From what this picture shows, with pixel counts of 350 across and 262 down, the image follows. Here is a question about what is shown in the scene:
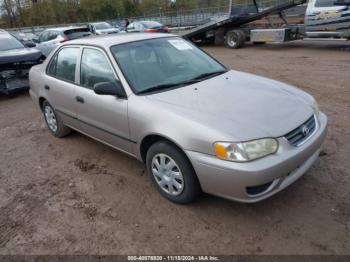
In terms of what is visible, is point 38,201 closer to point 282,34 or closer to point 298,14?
point 282,34

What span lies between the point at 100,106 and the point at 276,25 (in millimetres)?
12638

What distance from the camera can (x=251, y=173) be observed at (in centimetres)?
251

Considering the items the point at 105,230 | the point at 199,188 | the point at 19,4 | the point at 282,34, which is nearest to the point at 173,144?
the point at 199,188

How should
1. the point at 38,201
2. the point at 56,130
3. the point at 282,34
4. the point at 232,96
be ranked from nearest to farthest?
the point at 232,96
the point at 38,201
the point at 56,130
the point at 282,34

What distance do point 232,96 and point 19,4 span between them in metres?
51.3

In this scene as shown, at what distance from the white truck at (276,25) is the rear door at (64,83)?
10.2 meters

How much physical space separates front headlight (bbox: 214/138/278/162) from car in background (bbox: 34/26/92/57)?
1113 centimetres

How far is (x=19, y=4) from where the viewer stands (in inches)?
1784

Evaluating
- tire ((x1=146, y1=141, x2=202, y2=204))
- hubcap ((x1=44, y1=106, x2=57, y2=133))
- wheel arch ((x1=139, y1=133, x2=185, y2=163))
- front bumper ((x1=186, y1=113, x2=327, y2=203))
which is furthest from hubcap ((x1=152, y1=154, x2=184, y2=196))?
hubcap ((x1=44, y1=106, x2=57, y2=133))

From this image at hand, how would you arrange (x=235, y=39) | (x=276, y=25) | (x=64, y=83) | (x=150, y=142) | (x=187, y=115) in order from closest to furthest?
(x=187, y=115) → (x=150, y=142) → (x=64, y=83) → (x=276, y=25) → (x=235, y=39)

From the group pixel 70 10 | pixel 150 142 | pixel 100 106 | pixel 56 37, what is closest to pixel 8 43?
pixel 56 37

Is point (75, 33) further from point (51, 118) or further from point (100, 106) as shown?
point (100, 106)

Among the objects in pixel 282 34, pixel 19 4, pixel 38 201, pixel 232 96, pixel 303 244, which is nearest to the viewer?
pixel 303 244

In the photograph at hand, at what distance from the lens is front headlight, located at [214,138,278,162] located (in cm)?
256
